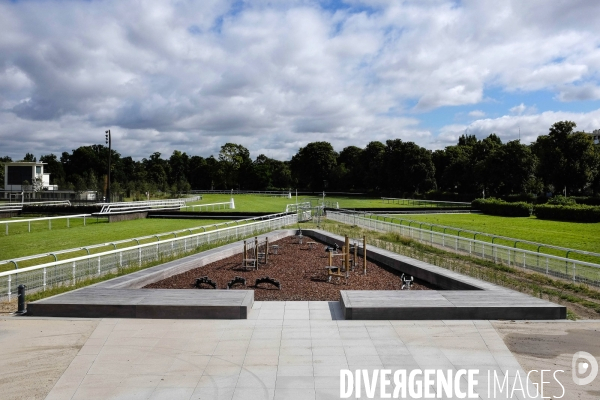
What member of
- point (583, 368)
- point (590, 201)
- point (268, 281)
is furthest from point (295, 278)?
point (590, 201)

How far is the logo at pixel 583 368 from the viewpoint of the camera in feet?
20.8

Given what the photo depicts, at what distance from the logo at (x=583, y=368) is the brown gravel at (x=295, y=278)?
5.26 metres

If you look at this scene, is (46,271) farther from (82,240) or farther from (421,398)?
(82,240)

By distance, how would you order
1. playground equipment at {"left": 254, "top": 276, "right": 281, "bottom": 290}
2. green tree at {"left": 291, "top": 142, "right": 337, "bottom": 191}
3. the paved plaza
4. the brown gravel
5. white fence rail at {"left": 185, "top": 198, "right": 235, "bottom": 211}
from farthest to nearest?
green tree at {"left": 291, "top": 142, "right": 337, "bottom": 191} < white fence rail at {"left": 185, "top": 198, "right": 235, "bottom": 211} < playground equipment at {"left": 254, "top": 276, "right": 281, "bottom": 290} < the brown gravel < the paved plaza

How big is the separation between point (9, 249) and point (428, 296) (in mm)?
19436

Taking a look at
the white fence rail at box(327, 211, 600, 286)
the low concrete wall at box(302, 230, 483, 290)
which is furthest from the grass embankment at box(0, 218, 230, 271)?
the white fence rail at box(327, 211, 600, 286)

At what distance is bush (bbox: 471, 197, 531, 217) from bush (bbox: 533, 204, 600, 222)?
106 centimetres

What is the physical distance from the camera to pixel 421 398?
19.2ft

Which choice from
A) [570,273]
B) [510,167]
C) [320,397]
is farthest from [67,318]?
[510,167]

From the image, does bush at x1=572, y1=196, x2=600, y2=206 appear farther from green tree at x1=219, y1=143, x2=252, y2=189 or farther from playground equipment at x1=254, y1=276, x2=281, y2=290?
green tree at x1=219, y1=143, x2=252, y2=189

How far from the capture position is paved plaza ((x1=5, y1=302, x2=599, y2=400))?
19.9ft

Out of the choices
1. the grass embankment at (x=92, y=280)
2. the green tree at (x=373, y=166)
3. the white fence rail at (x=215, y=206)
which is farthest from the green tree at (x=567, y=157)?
the grass embankment at (x=92, y=280)

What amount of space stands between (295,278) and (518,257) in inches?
293

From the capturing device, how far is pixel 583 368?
670 cm
